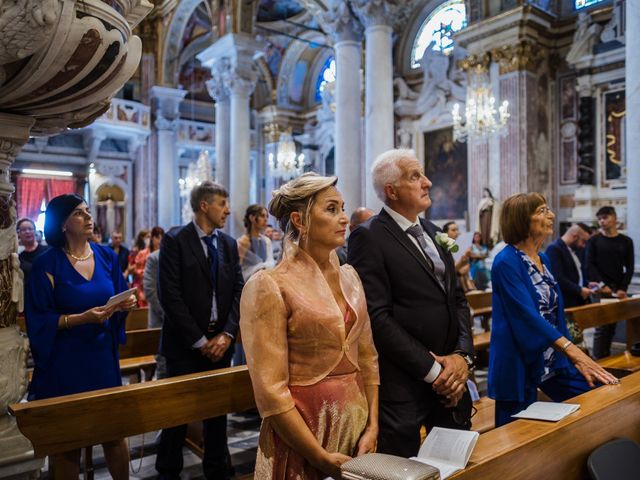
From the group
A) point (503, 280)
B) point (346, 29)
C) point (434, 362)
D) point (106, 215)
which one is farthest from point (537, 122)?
point (106, 215)

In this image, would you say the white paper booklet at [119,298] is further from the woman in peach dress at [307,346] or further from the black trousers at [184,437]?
the woman in peach dress at [307,346]

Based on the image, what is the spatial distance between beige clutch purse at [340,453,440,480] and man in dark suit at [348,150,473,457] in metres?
0.75

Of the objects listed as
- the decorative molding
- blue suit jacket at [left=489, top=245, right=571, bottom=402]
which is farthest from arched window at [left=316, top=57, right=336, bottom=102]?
blue suit jacket at [left=489, top=245, right=571, bottom=402]

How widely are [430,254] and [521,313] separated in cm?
76

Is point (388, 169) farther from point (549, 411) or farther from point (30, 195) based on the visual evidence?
point (30, 195)

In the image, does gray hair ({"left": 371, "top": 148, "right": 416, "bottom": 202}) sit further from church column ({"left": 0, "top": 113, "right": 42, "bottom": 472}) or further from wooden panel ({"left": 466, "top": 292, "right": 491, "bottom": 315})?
wooden panel ({"left": 466, "top": 292, "right": 491, "bottom": 315})

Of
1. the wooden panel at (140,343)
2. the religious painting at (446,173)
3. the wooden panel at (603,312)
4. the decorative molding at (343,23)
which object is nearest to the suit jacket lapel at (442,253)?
the wooden panel at (603,312)

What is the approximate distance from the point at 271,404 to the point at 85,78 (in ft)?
4.68

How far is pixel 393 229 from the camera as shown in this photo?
2.41 meters

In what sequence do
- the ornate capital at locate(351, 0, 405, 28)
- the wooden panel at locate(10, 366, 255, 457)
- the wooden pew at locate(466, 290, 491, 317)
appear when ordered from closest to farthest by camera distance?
the wooden panel at locate(10, 366, 255, 457) < the wooden pew at locate(466, 290, 491, 317) < the ornate capital at locate(351, 0, 405, 28)

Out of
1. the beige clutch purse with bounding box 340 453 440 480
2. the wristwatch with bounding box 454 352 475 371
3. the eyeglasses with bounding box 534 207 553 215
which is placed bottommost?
the beige clutch purse with bounding box 340 453 440 480

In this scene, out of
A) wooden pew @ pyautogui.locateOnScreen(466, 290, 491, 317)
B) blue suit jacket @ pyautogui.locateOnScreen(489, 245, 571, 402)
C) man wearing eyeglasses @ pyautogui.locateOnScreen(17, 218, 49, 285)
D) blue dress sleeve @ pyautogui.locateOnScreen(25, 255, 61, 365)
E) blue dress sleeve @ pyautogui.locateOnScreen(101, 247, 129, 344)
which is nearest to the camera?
blue dress sleeve @ pyautogui.locateOnScreen(25, 255, 61, 365)

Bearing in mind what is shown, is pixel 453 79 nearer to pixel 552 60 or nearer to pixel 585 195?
pixel 552 60

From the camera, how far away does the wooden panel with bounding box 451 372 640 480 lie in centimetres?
Answer: 177
